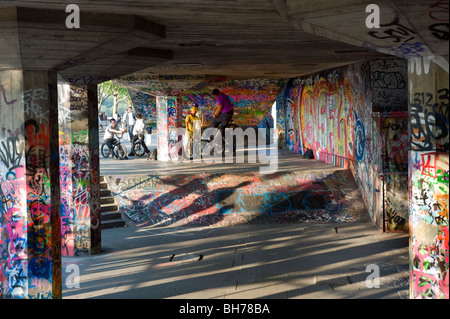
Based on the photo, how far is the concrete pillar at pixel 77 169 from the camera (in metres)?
12.4

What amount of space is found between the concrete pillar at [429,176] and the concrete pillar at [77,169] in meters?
7.37

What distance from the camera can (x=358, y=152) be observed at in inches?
650

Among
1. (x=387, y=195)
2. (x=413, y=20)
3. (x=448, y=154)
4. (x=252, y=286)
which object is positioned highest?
(x=413, y=20)

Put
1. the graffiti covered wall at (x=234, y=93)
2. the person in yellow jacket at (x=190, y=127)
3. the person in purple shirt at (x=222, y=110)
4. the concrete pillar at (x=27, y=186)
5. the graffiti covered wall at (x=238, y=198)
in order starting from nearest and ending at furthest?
the concrete pillar at (x=27, y=186)
the graffiti covered wall at (x=238, y=198)
the person in purple shirt at (x=222, y=110)
the person in yellow jacket at (x=190, y=127)
the graffiti covered wall at (x=234, y=93)

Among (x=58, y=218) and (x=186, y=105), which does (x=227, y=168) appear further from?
(x=58, y=218)

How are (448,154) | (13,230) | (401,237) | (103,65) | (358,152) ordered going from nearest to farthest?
(448,154) < (13,230) < (103,65) < (401,237) < (358,152)

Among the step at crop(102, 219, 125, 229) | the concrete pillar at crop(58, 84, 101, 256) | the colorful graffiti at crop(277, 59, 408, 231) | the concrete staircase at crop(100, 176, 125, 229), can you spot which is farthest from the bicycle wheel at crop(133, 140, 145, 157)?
the concrete pillar at crop(58, 84, 101, 256)

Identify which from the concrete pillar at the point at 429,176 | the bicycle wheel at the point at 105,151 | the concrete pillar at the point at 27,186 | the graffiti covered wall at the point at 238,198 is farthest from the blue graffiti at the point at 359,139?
the bicycle wheel at the point at 105,151

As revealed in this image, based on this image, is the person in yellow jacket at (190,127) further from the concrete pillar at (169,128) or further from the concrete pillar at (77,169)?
the concrete pillar at (77,169)

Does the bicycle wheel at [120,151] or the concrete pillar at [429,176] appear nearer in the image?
the concrete pillar at [429,176]

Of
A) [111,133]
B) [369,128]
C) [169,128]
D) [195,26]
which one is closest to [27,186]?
[195,26]

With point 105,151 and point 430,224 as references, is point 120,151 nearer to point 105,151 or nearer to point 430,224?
point 105,151
